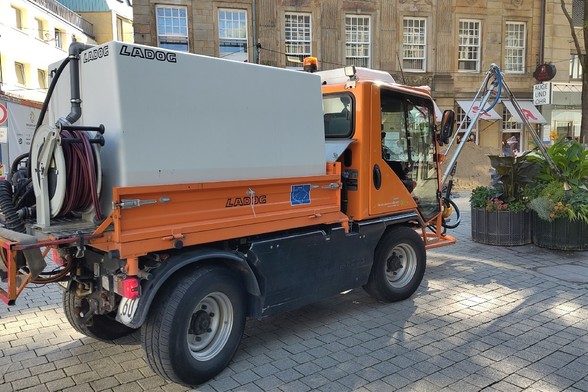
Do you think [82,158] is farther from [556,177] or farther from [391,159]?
[556,177]

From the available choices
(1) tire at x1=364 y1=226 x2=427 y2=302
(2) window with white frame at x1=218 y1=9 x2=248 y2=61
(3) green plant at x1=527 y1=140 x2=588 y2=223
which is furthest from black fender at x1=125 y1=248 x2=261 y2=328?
(2) window with white frame at x1=218 y1=9 x2=248 y2=61

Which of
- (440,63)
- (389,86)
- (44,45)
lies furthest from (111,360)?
(44,45)

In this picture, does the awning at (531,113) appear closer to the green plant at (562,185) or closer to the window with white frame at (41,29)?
the green plant at (562,185)

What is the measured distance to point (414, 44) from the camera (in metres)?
22.3

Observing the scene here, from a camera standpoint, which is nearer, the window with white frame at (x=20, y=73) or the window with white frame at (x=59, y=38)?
the window with white frame at (x=20, y=73)

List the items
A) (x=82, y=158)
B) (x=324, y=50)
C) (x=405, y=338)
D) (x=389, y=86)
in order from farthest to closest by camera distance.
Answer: (x=324, y=50), (x=389, y=86), (x=405, y=338), (x=82, y=158)

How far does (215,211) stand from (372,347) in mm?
1925

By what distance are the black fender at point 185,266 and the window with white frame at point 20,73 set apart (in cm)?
3429

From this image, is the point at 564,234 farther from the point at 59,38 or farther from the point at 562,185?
the point at 59,38

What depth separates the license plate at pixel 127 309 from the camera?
3.29m

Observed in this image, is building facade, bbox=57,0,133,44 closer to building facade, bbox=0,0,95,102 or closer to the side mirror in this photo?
building facade, bbox=0,0,95,102

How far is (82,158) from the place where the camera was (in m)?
3.12

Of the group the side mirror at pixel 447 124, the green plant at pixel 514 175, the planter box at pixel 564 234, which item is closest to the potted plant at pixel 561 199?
Answer: the planter box at pixel 564 234

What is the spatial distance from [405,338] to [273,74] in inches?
107
